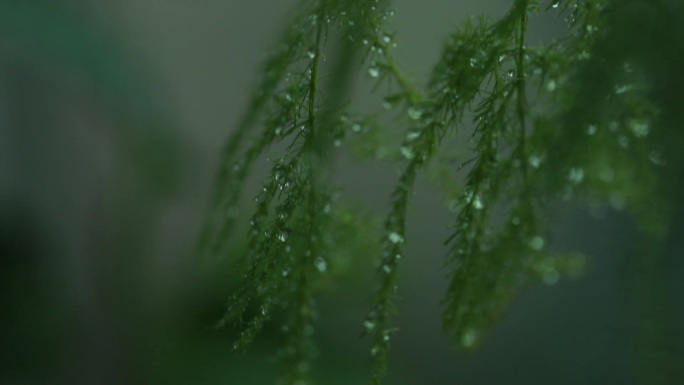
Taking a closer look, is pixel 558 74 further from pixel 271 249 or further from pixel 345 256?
pixel 345 256

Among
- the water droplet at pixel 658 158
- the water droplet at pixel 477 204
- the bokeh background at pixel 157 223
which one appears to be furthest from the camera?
the bokeh background at pixel 157 223

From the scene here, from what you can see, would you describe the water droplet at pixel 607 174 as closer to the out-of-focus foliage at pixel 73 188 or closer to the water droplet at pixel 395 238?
the water droplet at pixel 395 238

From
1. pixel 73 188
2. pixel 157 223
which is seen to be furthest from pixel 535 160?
pixel 73 188

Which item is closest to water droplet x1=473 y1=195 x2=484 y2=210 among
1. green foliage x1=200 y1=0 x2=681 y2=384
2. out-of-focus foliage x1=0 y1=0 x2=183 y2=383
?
green foliage x1=200 y1=0 x2=681 y2=384

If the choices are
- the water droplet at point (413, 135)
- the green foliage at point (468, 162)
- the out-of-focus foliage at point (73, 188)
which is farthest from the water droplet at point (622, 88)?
the out-of-focus foliage at point (73, 188)

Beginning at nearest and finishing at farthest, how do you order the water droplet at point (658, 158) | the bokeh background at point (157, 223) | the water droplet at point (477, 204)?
the water droplet at point (658, 158), the water droplet at point (477, 204), the bokeh background at point (157, 223)

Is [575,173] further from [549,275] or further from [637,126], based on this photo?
[549,275]

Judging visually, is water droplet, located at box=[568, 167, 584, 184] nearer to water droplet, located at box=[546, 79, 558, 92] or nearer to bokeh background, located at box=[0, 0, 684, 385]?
water droplet, located at box=[546, 79, 558, 92]
